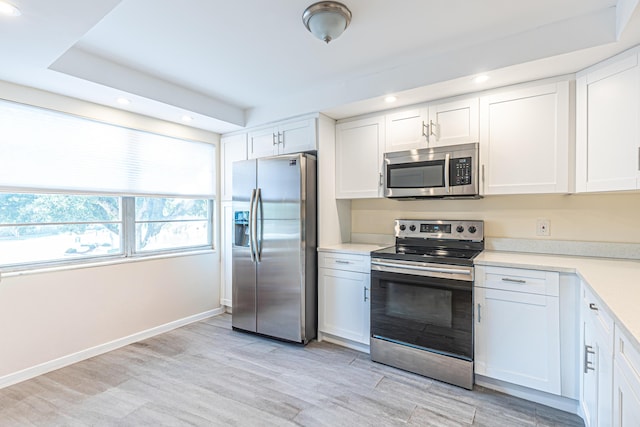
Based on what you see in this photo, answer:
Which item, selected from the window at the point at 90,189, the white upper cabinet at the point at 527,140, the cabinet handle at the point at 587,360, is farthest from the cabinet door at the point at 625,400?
the window at the point at 90,189

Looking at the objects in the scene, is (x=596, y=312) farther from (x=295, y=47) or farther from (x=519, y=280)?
(x=295, y=47)

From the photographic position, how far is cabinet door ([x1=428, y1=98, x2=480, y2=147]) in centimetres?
245

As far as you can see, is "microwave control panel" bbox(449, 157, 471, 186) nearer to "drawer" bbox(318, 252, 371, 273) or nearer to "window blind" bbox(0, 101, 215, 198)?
"drawer" bbox(318, 252, 371, 273)

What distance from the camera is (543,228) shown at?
2.45m

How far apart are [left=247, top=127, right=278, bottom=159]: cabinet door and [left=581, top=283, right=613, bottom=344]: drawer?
2.74m

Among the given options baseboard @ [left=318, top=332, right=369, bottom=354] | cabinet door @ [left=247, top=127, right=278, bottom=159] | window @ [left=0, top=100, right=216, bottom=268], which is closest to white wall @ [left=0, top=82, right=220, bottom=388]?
window @ [left=0, top=100, right=216, bottom=268]

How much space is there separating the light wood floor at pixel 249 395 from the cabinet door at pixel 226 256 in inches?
42.4

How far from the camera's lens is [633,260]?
212cm

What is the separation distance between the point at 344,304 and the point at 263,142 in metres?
1.91

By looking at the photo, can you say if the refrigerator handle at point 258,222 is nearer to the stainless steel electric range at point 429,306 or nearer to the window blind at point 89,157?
the window blind at point 89,157

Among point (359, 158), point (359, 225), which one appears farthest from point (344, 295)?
point (359, 158)

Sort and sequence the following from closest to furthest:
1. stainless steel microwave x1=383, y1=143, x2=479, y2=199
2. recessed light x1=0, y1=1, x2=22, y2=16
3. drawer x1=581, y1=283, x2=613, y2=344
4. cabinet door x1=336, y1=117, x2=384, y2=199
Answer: drawer x1=581, y1=283, x2=613, y2=344 < recessed light x1=0, y1=1, x2=22, y2=16 < stainless steel microwave x1=383, y1=143, x2=479, y2=199 < cabinet door x1=336, y1=117, x2=384, y2=199

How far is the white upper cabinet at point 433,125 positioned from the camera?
2467 mm

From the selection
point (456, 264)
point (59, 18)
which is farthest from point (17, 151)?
point (456, 264)
